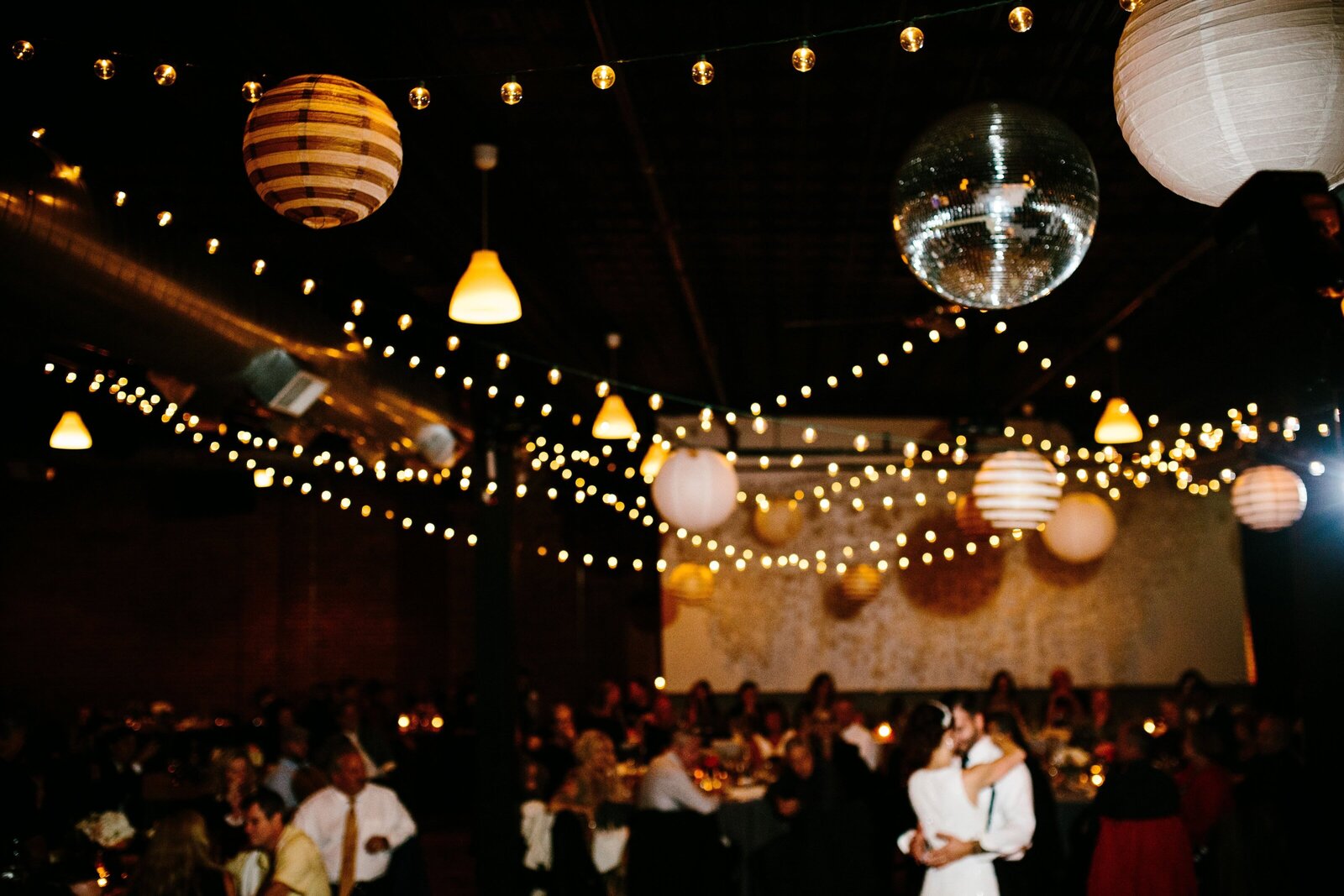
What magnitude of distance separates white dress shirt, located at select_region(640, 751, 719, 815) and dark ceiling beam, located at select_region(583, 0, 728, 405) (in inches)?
100

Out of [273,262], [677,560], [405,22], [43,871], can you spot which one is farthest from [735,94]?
[677,560]

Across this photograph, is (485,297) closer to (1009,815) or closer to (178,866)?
(178,866)

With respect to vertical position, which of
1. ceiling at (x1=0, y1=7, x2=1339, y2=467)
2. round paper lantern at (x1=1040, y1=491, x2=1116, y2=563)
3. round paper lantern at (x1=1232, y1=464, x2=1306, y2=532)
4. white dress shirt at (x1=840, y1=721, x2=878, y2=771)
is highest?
ceiling at (x1=0, y1=7, x2=1339, y2=467)

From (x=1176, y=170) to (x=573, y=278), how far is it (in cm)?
510

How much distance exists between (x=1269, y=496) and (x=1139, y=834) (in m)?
2.39

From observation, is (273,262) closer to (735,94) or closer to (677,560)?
(735,94)

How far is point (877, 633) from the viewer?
1170cm

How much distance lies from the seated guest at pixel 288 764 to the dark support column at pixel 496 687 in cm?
107

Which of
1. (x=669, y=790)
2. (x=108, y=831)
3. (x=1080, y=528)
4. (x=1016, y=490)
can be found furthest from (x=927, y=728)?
(x=1080, y=528)

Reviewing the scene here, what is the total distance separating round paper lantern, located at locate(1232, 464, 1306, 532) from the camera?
6.79m

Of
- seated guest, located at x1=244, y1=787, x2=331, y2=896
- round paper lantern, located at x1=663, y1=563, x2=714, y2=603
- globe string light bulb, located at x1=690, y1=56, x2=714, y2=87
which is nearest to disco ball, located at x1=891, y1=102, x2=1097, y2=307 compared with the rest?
globe string light bulb, located at x1=690, y1=56, x2=714, y2=87

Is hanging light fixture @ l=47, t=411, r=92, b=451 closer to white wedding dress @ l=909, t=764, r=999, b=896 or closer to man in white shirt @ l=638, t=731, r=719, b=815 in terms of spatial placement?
man in white shirt @ l=638, t=731, r=719, b=815

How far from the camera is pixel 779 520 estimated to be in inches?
424

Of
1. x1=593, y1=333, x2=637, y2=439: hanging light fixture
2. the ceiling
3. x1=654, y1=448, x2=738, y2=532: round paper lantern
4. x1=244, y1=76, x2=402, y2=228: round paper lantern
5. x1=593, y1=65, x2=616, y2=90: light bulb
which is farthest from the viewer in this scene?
x1=654, y1=448, x2=738, y2=532: round paper lantern
